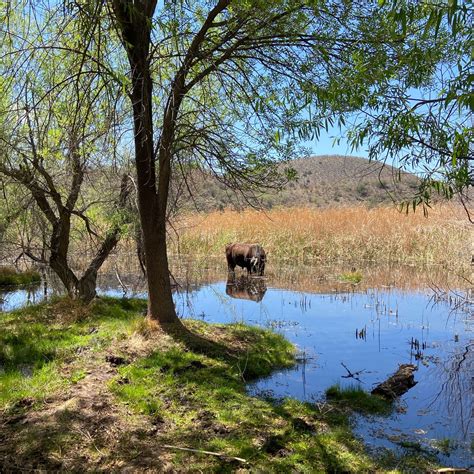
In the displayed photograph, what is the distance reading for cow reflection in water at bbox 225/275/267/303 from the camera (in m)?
12.3

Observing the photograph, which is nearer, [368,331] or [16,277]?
[368,331]

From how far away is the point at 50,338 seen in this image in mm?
6816

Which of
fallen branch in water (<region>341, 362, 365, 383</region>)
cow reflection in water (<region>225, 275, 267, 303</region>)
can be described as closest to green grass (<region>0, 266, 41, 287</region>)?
cow reflection in water (<region>225, 275, 267, 303</region>)

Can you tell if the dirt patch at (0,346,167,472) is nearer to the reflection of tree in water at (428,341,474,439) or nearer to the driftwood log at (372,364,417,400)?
the driftwood log at (372,364,417,400)

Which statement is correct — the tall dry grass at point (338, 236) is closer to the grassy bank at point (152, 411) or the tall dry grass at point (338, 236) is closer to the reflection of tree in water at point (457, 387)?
the reflection of tree in water at point (457, 387)

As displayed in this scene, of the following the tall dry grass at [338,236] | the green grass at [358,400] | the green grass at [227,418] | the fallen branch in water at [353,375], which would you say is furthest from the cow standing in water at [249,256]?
the green grass at [358,400]

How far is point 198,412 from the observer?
4.70 metres

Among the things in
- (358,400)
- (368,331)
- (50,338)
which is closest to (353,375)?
(358,400)

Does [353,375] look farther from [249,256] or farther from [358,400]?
[249,256]

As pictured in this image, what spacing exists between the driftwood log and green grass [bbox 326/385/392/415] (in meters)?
0.13

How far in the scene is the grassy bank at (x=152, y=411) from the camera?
12.6 ft

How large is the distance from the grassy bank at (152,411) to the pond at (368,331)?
401 millimetres

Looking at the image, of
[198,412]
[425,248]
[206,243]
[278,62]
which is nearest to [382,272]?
[425,248]

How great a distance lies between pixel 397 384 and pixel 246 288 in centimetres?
793
